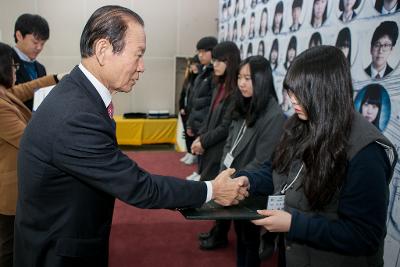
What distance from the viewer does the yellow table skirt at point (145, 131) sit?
18.8ft

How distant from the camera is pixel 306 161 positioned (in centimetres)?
115

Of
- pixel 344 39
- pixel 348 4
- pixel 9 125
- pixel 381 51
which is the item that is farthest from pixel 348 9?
pixel 9 125

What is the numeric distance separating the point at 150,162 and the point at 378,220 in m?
4.14

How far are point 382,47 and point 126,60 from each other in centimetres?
121

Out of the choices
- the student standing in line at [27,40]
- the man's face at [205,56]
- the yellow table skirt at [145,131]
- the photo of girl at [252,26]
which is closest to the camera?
the student standing in line at [27,40]

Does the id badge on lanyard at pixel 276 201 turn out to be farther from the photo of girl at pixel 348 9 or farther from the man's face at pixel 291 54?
the man's face at pixel 291 54

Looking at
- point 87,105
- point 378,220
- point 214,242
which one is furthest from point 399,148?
point 214,242

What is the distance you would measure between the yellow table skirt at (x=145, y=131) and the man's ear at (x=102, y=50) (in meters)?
4.72

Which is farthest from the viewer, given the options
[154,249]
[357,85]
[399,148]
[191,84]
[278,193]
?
[191,84]

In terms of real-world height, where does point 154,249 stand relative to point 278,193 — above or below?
below

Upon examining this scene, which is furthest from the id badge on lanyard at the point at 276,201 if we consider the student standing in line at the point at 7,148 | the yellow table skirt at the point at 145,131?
the yellow table skirt at the point at 145,131

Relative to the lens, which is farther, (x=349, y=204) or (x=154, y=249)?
(x=154, y=249)

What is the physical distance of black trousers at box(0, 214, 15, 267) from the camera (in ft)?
5.76

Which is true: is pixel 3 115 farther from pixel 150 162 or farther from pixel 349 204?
pixel 150 162
